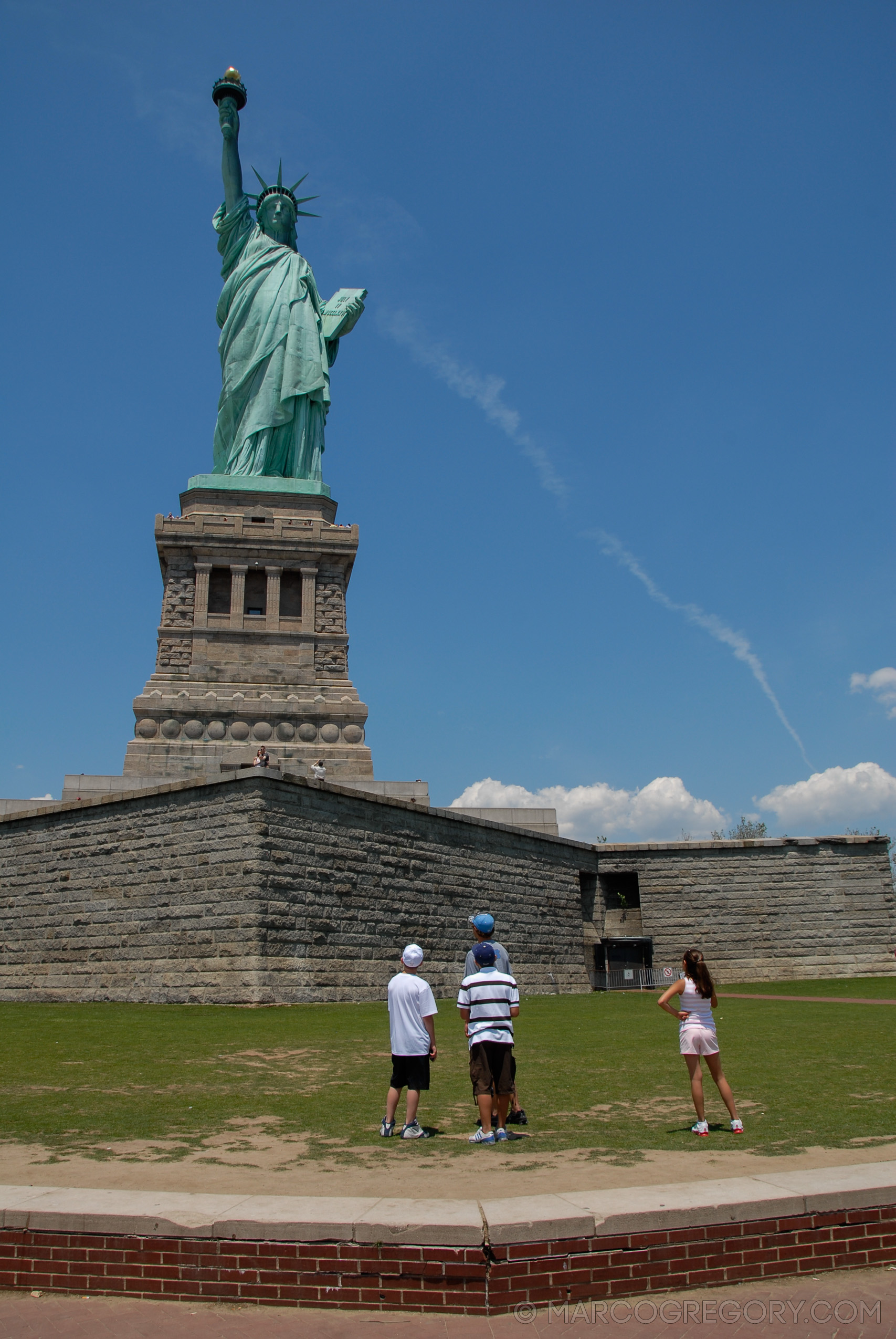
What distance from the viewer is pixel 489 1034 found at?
23.1ft

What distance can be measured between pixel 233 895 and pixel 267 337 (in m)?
26.3

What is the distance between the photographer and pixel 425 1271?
15.0 ft

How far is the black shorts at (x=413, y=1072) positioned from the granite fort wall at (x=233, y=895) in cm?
1004

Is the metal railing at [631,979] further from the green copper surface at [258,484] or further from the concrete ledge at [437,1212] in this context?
the concrete ledge at [437,1212]

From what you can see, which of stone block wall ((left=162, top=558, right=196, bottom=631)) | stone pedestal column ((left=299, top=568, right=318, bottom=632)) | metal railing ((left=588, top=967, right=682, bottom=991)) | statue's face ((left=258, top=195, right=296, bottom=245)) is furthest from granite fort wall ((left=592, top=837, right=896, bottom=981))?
statue's face ((left=258, top=195, right=296, bottom=245))

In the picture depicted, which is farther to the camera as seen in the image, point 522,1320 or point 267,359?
point 267,359

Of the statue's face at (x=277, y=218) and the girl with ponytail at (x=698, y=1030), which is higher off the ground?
the statue's face at (x=277, y=218)

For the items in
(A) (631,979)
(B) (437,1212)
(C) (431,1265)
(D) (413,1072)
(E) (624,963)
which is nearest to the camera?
(C) (431,1265)

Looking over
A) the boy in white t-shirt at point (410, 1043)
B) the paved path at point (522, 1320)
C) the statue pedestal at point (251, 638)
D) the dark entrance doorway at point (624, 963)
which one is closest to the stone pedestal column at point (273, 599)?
the statue pedestal at point (251, 638)

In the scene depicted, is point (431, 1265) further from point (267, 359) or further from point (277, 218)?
point (277, 218)

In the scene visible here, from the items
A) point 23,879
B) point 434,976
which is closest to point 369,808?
point 434,976

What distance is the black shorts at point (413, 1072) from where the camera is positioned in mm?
7223

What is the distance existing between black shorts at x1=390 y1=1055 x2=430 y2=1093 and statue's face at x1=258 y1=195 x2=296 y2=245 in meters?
39.6

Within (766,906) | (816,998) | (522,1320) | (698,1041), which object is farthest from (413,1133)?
(766,906)
